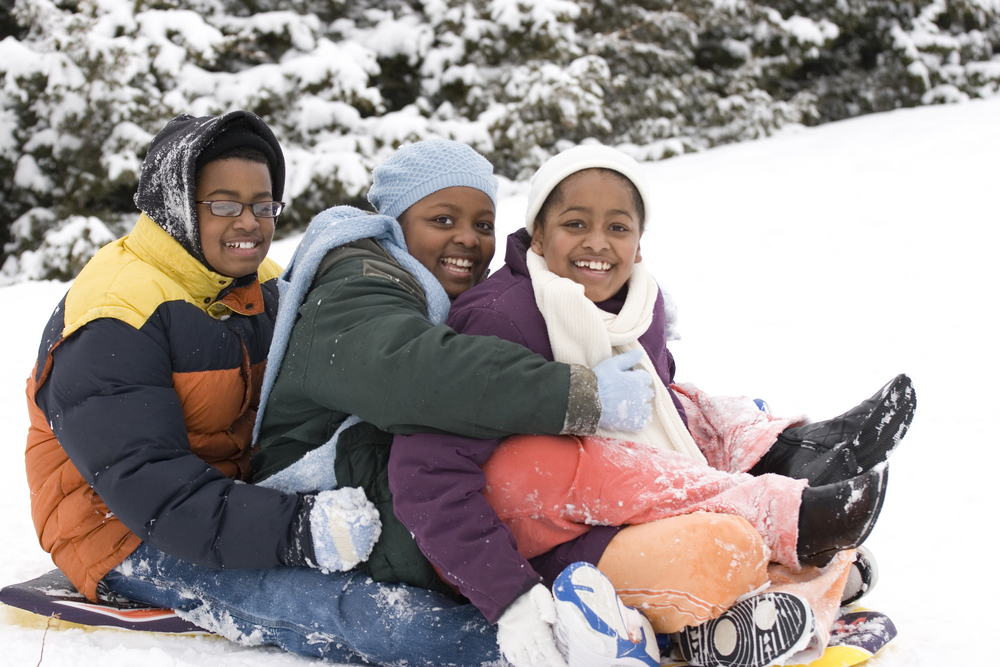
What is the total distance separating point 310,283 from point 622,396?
925 millimetres

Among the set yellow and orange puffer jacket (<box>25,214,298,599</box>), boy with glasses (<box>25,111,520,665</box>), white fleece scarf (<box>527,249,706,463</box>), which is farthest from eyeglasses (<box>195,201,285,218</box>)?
white fleece scarf (<box>527,249,706,463</box>)

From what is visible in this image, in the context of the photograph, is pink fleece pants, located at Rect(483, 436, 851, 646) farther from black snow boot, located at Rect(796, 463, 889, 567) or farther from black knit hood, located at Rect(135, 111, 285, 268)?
black knit hood, located at Rect(135, 111, 285, 268)

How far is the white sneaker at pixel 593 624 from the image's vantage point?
5.37 feet

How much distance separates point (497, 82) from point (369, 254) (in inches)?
292

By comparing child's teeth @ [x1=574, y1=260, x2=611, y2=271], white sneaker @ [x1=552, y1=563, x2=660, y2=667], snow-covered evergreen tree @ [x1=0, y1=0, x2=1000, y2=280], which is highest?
snow-covered evergreen tree @ [x1=0, y1=0, x2=1000, y2=280]

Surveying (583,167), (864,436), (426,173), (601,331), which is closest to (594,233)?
(583,167)

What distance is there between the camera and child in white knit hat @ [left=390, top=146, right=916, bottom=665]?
1764mm

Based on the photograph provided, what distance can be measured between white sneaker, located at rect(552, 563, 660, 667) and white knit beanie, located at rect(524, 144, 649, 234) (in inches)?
42.9

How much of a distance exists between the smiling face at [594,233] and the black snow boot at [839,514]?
0.79m

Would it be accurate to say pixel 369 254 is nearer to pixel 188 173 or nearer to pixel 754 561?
pixel 188 173


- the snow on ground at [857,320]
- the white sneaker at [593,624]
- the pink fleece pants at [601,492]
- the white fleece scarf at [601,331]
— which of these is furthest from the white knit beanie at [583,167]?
the snow on ground at [857,320]

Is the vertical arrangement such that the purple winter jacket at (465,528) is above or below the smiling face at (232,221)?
below

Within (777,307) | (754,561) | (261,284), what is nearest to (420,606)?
(754,561)

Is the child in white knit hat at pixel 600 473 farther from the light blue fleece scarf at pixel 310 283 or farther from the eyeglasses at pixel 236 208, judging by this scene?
the eyeglasses at pixel 236 208
